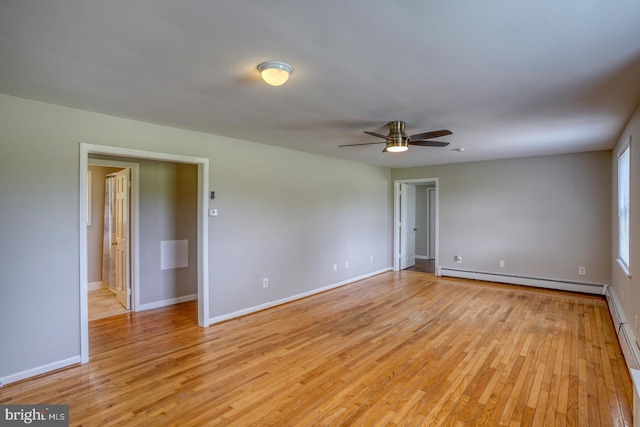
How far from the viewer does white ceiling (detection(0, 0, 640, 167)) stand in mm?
1552

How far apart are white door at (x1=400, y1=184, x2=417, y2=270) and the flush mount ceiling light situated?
576 cm

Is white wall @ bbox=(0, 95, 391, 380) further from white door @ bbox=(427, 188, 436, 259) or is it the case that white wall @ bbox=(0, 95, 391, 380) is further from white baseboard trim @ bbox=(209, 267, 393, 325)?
white door @ bbox=(427, 188, 436, 259)

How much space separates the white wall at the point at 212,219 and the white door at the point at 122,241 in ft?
4.85

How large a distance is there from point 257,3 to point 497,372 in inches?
130

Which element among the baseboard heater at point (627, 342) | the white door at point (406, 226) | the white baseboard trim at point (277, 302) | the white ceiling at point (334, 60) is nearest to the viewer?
the white ceiling at point (334, 60)

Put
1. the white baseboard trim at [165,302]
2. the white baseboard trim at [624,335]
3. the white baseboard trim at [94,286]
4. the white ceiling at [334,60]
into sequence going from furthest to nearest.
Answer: the white baseboard trim at [94,286] < the white baseboard trim at [165,302] < the white baseboard trim at [624,335] < the white ceiling at [334,60]

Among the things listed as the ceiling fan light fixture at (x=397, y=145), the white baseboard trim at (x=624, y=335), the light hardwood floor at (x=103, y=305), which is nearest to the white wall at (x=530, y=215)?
the white baseboard trim at (x=624, y=335)

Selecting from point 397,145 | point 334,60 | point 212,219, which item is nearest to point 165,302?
point 212,219

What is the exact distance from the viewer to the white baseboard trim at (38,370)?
2.69 metres

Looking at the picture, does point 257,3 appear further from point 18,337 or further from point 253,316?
point 253,316

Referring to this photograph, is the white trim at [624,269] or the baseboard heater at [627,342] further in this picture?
the white trim at [624,269]

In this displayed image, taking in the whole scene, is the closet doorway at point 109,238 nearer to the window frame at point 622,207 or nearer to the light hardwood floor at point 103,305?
the light hardwood floor at point 103,305

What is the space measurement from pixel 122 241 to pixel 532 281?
269 inches

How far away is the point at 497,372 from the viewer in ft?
9.48
